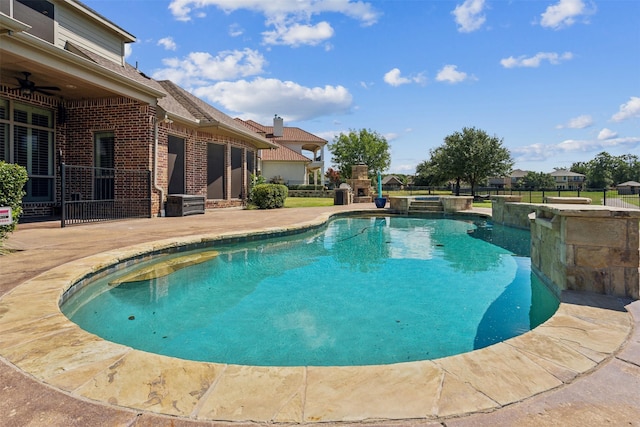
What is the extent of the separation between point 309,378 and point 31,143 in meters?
10.9

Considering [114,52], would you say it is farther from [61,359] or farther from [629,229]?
[629,229]

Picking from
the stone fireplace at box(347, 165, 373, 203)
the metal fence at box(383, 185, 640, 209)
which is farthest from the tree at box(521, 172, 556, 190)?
the stone fireplace at box(347, 165, 373, 203)

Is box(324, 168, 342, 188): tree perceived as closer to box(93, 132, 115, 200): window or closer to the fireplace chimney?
the fireplace chimney

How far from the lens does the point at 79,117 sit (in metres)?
9.98

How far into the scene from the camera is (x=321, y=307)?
4023mm

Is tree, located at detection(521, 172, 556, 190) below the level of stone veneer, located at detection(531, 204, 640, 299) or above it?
above

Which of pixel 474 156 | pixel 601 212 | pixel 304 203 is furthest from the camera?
pixel 474 156

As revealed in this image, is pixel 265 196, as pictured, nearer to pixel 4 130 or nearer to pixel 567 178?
pixel 4 130

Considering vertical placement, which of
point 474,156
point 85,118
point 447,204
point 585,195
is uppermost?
point 474,156

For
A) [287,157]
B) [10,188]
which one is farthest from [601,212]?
[287,157]

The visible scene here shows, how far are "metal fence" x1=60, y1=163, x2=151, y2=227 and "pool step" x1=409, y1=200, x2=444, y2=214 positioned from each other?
35.2 feet

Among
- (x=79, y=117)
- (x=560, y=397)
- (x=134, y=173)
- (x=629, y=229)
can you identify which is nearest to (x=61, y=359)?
(x=560, y=397)

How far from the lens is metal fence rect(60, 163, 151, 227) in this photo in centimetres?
975

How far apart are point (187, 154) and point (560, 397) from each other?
487 inches
